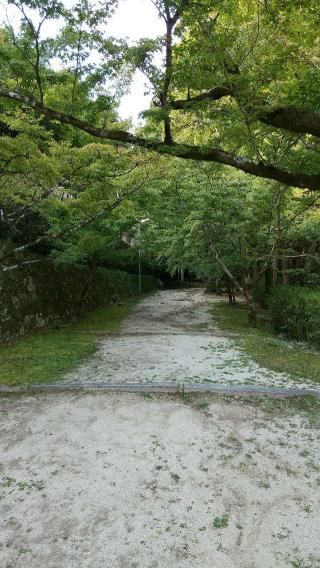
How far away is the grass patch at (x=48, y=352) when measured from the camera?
244 inches

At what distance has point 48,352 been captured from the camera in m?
7.87

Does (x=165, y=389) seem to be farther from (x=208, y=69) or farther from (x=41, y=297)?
(x=41, y=297)

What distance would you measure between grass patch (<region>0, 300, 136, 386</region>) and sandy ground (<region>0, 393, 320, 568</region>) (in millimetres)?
1107

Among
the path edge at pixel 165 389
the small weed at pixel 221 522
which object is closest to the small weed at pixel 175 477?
the small weed at pixel 221 522

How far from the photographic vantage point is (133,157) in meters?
7.72

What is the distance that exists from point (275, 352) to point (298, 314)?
226 cm

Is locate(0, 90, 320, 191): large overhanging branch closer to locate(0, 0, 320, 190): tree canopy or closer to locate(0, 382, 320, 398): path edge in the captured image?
locate(0, 0, 320, 190): tree canopy

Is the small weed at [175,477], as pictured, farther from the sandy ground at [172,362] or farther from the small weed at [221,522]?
the sandy ground at [172,362]

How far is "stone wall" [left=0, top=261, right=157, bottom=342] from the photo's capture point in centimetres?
945

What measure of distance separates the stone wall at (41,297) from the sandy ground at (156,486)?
15.4 feet

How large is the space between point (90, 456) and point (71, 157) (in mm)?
4840

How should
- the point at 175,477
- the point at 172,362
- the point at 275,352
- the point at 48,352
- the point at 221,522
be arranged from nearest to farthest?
the point at 221,522, the point at 175,477, the point at 172,362, the point at 48,352, the point at 275,352

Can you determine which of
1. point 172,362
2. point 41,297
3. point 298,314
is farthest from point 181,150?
point 41,297

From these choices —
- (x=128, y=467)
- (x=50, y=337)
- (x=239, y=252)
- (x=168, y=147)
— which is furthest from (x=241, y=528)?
(x=239, y=252)
